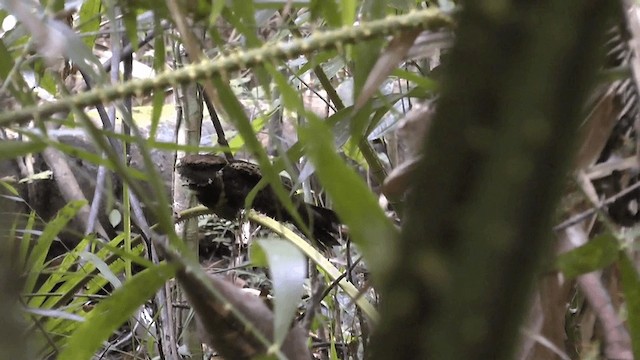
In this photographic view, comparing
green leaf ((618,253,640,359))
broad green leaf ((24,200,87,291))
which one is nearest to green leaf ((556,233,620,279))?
green leaf ((618,253,640,359))

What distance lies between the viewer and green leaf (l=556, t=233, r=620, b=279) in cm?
31

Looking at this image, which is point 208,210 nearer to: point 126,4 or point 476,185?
point 126,4

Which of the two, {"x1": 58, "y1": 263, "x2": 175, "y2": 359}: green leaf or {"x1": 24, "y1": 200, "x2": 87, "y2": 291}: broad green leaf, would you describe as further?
{"x1": 24, "y1": 200, "x2": 87, "y2": 291}: broad green leaf

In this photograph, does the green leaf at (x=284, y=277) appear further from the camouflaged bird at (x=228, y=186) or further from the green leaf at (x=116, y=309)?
the camouflaged bird at (x=228, y=186)

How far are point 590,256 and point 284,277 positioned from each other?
0.13 m

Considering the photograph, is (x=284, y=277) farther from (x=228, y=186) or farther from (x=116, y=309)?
(x=228, y=186)

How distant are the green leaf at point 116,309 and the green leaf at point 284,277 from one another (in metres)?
0.04

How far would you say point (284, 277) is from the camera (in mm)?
305

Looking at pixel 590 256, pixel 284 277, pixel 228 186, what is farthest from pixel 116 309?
pixel 228 186

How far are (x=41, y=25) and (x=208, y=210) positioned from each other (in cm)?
42

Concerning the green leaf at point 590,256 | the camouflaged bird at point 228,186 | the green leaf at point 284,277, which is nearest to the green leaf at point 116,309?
the green leaf at point 284,277

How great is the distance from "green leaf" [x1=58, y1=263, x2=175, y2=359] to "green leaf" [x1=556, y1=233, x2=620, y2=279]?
171 millimetres

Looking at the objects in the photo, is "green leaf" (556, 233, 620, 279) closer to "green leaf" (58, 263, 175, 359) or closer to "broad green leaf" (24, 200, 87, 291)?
"green leaf" (58, 263, 175, 359)

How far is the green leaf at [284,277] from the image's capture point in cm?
27
